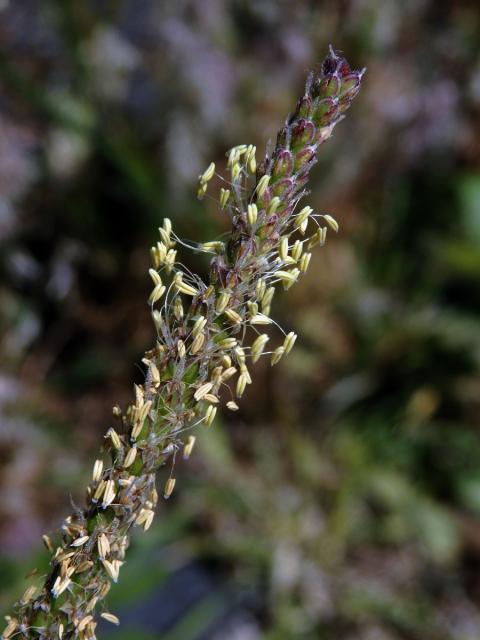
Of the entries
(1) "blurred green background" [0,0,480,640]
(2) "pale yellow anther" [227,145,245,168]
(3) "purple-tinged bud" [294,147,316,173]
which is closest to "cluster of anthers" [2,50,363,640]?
→ (3) "purple-tinged bud" [294,147,316,173]

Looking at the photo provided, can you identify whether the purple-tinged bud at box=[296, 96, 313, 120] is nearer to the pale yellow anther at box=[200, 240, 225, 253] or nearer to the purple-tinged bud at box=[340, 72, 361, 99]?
the purple-tinged bud at box=[340, 72, 361, 99]

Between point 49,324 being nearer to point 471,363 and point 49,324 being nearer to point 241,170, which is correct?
point 471,363

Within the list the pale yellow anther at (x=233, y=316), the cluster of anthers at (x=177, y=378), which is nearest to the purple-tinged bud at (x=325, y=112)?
the cluster of anthers at (x=177, y=378)

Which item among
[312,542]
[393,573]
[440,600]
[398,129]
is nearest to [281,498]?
[312,542]

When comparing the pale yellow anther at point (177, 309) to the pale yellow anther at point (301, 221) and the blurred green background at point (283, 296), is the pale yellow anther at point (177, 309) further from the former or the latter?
the blurred green background at point (283, 296)

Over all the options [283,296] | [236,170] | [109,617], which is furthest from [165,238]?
[283,296]

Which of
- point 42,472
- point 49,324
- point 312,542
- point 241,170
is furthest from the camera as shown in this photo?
point 49,324
